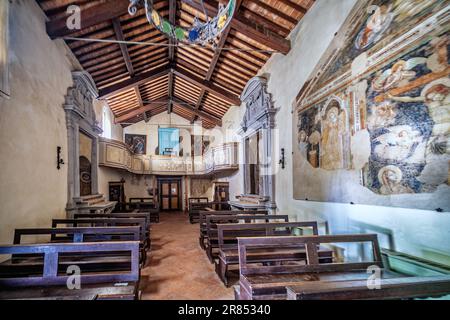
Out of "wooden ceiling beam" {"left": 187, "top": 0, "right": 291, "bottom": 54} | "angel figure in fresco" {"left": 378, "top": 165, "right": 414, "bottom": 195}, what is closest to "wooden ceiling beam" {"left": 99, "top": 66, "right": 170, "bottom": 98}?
"wooden ceiling beam" {"left": 187, "top": 0, "right": 291, "bottom": 54}

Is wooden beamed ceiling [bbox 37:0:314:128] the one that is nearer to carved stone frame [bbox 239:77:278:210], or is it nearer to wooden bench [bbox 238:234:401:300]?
carved stone frame [bbox 239:77:278:210]

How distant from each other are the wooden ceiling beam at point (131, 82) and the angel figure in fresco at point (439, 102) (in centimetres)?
786

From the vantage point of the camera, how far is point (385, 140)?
2.75m

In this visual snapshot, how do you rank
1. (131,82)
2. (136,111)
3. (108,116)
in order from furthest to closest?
(136,111) → (108,116) → (131,82)

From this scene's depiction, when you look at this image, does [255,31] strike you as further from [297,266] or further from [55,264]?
[55,264]

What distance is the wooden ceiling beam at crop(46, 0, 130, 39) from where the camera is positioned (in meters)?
4.45

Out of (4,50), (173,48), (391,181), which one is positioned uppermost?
(173,48)

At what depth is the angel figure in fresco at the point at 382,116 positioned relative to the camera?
8.75ft

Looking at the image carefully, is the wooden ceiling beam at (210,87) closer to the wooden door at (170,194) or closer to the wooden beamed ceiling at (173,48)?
the wooden beamed ceiling at (173,48)

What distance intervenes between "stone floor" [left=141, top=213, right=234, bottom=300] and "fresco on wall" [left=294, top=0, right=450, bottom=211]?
7.28 feet

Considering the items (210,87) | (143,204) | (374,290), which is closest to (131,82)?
(210,87)

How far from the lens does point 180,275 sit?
3.72 meters

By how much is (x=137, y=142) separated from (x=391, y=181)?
12937mm
